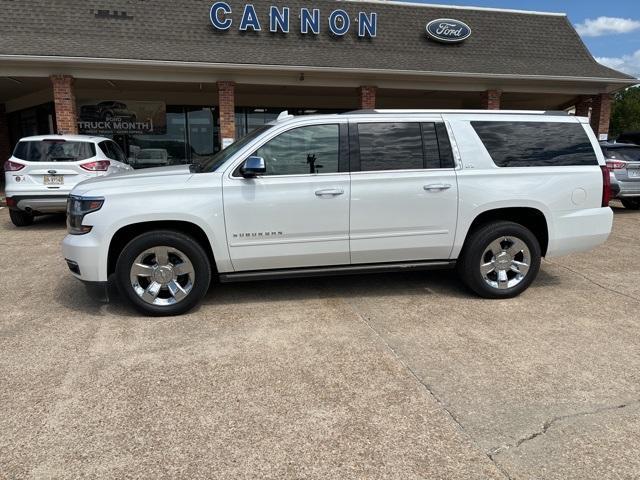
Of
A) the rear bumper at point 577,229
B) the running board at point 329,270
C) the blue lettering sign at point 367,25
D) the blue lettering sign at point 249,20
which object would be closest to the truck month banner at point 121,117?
the blue lettering sign at point 249,20

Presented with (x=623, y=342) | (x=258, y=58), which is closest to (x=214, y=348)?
(x=623, y=342)

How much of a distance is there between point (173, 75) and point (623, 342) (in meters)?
12.2

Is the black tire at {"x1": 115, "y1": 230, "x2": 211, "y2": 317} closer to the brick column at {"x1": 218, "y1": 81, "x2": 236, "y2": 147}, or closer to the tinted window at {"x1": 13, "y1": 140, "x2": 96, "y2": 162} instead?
the tinted window at {"x1": 13, "y1": 140, "x2": 96, "y2": 162}

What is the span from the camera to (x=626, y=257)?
23.1 feet

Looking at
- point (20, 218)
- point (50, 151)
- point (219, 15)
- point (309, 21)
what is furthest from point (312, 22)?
point (20, 218)

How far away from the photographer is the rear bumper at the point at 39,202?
29.3 feet

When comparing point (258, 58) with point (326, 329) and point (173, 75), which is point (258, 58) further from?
point (326, 329)

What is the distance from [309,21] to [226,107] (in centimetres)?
387

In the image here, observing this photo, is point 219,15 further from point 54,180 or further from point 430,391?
point 430,391

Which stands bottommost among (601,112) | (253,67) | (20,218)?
(20,218)

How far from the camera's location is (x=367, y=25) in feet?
50.2

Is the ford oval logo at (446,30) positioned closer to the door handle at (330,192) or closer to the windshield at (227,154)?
the windshield at (227,154)

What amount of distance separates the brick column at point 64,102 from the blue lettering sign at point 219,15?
4206mm

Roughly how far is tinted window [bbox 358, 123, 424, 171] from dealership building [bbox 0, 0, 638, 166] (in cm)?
895
